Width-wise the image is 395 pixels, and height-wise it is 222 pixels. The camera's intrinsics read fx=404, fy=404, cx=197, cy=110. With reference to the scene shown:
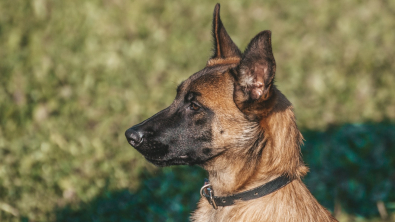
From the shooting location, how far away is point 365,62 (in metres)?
8.25

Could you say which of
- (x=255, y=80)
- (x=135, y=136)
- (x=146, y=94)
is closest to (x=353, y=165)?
(x=255, y=80)

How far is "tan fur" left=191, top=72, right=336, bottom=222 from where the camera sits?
3334mm

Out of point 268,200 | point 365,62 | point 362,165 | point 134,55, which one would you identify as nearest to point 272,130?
point 268,200

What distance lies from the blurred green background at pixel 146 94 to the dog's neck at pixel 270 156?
1668 mm

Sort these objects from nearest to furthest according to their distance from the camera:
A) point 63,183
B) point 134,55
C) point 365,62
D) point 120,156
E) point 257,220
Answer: point 257,220, point 63,183, point 120,156, point 134,55, point 365,62

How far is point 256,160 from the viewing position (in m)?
3.39

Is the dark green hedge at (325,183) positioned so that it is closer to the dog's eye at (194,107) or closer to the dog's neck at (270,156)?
the dog's neck at (270,156)

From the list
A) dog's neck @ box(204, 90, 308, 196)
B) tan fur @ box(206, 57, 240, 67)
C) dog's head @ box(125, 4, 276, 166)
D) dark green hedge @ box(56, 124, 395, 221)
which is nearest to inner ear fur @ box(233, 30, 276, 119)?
dog's head @ box(125, 4, 276, 166)

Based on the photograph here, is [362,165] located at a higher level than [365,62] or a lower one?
lower

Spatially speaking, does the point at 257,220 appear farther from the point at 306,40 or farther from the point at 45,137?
the point at 306,40

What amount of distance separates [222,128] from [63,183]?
251cm

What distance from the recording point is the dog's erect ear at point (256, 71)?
298 centimetres

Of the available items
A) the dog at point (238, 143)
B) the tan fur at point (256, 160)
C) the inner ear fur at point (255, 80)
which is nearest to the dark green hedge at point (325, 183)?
the dog at point (238, 143)

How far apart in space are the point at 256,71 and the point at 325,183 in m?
3.02
